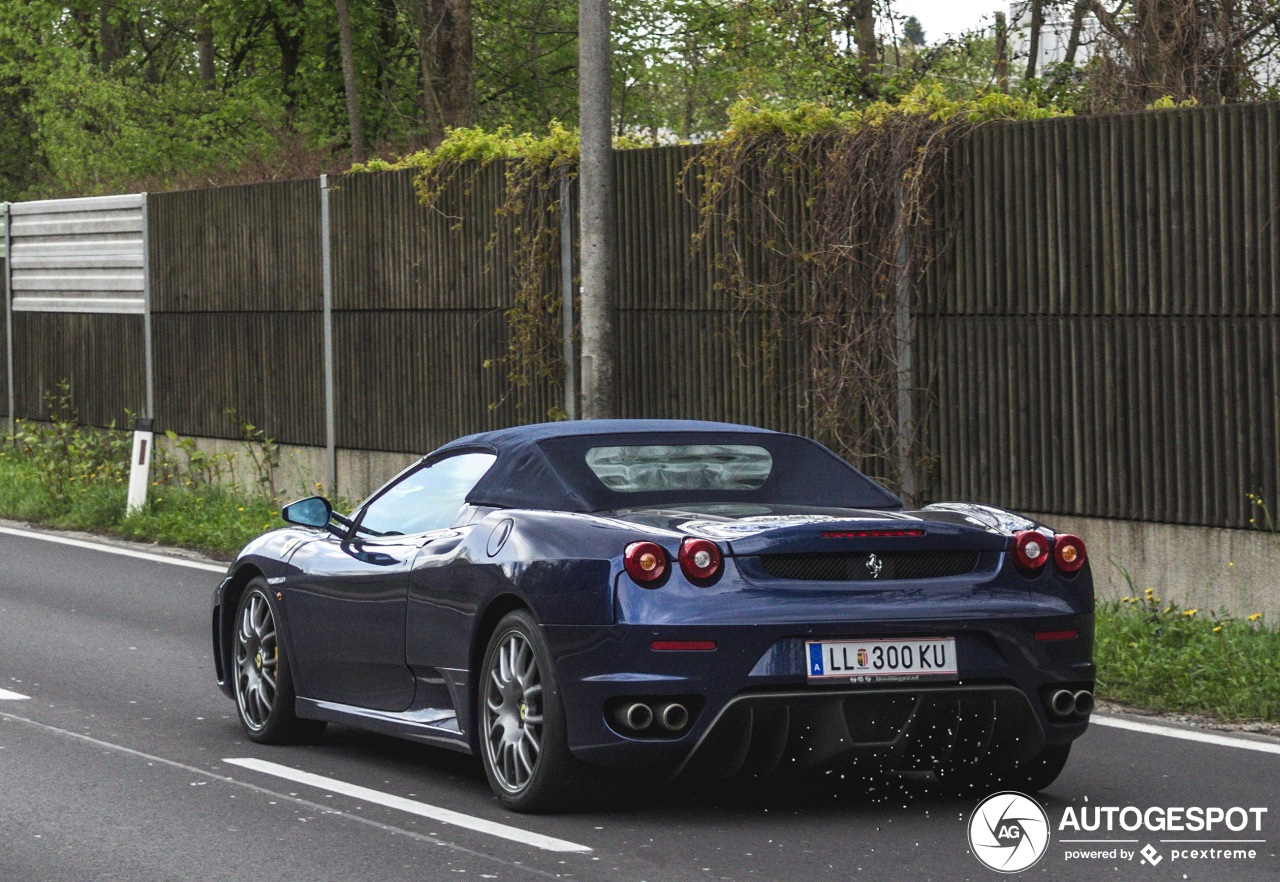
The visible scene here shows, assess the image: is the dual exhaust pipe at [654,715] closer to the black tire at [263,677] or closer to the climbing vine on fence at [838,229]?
the black tire at [263,677]

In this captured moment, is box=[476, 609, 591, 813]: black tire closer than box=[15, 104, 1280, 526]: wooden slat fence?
Yes

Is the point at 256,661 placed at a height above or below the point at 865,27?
below

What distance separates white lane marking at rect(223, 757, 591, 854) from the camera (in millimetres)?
6617

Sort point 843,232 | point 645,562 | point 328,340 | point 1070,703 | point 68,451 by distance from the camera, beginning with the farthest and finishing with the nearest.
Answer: point 68,451 → point 328,340 → point 843,232 → point 1070,703 → point 645,562

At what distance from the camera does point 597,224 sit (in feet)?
48.4

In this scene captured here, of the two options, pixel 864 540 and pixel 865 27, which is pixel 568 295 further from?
pixel 864 540

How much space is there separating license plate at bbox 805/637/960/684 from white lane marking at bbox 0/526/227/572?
945 cm

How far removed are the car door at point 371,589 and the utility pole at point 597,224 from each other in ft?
20.4

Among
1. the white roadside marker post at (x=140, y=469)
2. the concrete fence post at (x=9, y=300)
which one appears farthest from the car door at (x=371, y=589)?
the concrete fence post at (x=9, y=300)

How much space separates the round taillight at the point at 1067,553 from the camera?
7027 millimetres

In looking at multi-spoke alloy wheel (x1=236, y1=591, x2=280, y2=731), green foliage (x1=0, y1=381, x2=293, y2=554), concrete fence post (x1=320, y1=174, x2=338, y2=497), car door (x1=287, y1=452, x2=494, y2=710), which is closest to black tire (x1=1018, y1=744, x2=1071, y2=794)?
car door (x1=287, y1=452, x2=494, y2=710)

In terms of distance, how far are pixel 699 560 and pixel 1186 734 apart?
10.5ft

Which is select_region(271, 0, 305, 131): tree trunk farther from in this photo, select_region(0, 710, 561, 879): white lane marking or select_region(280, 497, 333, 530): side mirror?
select_region(280, 497, 333, 530): side mirror

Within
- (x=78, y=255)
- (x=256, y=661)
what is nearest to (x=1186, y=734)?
(x=256, y=661)
